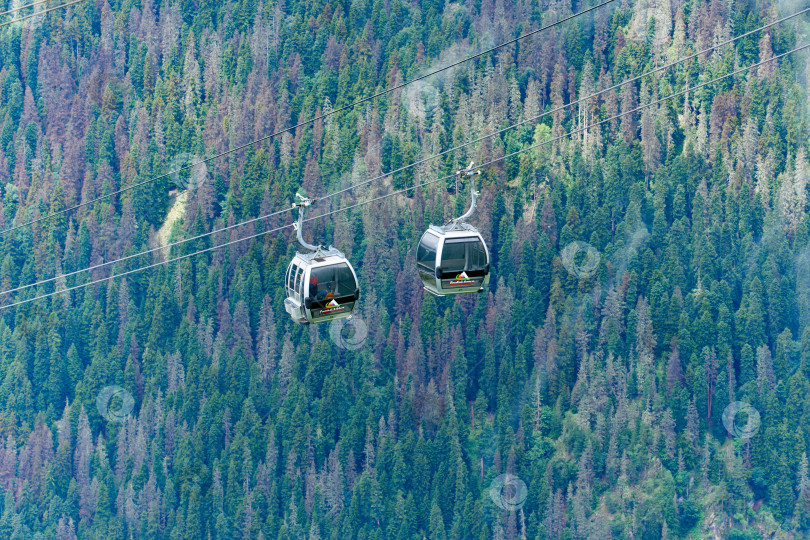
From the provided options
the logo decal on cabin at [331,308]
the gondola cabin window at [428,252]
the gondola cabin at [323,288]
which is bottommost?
the logo decal on cabin at [331,308]

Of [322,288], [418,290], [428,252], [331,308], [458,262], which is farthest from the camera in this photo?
Answer: [418,290]

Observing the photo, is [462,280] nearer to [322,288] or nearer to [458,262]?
[458,262]

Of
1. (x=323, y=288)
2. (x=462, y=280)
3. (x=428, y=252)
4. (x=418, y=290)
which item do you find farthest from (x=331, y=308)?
(x=418, y=290)

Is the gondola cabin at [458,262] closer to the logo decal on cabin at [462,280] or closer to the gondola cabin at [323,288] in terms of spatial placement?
the logo decal on cabin at [462,280]

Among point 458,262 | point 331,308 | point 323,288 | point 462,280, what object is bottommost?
point 331,308

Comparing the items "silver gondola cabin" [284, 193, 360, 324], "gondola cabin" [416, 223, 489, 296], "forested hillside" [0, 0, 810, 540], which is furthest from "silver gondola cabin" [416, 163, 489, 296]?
"forested hillside" [0, 0, 810, 540]

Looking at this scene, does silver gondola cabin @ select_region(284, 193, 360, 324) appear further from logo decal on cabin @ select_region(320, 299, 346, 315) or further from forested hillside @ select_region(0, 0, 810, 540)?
forested hillside @ select_region(0, 0, 810, 540)

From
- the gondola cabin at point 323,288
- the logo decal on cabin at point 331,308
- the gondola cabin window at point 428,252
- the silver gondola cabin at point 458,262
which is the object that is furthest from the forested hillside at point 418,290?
the logo decal on cabin at point 331,308
